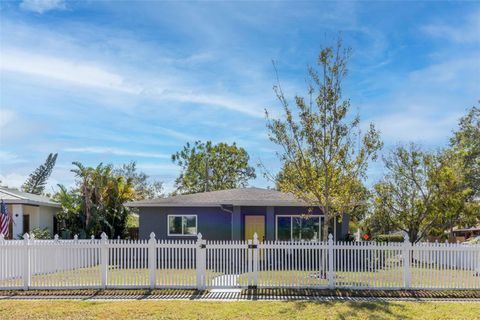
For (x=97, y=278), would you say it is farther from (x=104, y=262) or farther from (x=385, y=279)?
(x=385, y=279)

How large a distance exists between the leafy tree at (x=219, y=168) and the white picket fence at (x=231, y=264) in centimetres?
3767

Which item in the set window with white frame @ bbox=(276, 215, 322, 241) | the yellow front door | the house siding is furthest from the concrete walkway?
the house siding

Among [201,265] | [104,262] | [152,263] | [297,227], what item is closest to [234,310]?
[201,265]

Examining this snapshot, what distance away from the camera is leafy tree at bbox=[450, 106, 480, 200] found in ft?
101

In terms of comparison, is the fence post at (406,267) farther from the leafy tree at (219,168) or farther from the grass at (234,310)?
the leafy tree at (219,168)

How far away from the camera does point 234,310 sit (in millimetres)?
10805

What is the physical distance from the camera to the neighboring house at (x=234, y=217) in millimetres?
22734

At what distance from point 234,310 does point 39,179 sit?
38.8 m

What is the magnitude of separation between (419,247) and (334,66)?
6.25m

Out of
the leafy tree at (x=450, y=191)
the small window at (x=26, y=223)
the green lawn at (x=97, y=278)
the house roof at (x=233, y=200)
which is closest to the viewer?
the green lawn at (x=97, y=278)

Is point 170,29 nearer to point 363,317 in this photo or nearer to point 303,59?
point 303,59

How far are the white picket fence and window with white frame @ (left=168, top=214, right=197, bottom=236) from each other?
9757 mm

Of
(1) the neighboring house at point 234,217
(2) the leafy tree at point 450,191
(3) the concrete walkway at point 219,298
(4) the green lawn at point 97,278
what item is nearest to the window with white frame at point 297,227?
(1) the neighboring house at point 234,217

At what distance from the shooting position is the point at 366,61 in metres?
16.9
